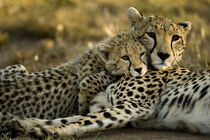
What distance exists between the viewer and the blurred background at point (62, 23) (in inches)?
305

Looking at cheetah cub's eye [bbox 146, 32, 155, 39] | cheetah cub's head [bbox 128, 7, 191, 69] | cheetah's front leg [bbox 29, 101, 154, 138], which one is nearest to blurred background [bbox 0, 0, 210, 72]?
cheetah cub's head [bbox 128, 7, 191, 69]

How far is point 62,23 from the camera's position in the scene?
9.49 metres

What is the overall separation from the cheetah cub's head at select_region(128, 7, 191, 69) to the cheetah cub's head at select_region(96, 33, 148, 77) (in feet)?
0.30

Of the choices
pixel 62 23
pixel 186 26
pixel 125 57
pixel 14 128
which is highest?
pixel 62 23

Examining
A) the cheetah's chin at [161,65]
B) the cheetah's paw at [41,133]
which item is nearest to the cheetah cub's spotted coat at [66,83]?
the cheetah's chin at [161,65]

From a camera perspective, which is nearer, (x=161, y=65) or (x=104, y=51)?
(x=161, y=65)

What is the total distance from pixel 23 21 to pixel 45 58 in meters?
2.55

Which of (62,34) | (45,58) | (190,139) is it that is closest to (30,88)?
(190,139)

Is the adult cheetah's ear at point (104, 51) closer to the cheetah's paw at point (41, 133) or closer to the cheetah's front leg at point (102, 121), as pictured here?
the cheetah's front leg at point (102, 121)

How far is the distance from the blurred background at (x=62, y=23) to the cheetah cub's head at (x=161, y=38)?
2.84 metres

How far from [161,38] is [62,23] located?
5654mm

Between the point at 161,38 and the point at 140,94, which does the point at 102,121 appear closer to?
the point at 140,94

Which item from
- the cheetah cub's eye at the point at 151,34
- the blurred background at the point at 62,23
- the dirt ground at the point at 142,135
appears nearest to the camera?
the dirt ground at the point at 142,135

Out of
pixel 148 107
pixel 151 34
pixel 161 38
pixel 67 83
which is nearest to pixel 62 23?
pixel 67 83
